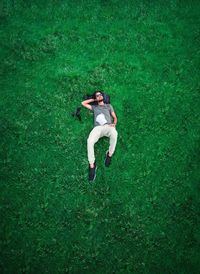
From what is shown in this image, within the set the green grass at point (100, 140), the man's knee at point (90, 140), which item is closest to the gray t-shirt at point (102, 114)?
the man's knee at point (90, 140)

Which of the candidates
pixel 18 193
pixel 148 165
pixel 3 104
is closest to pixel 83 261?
pixel 18 193

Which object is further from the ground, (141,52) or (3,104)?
(141,52)

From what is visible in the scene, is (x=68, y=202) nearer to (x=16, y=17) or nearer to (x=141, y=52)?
(x=141, y=52)

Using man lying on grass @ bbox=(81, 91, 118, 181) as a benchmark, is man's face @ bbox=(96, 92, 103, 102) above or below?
above

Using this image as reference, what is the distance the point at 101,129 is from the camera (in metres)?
9.18

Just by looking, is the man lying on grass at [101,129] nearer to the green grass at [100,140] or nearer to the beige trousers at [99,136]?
the beige trousers at [99,136]

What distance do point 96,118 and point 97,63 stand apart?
9.10 ft

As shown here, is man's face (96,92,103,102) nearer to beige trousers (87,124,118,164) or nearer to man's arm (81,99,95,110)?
man's arm (81,99,95,110)

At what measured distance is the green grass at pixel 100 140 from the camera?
27.0 ft

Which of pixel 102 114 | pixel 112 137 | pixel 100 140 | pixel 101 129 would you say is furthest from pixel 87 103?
pixel 112 137

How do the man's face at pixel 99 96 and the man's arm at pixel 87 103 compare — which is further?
the man's arm at pixel 87 103

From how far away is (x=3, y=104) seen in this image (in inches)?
402

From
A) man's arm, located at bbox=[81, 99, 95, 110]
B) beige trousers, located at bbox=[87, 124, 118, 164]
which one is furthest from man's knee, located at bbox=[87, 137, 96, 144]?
man's arm, located at bbox=[81, 99, 95, 110]

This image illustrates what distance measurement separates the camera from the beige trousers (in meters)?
9.09
